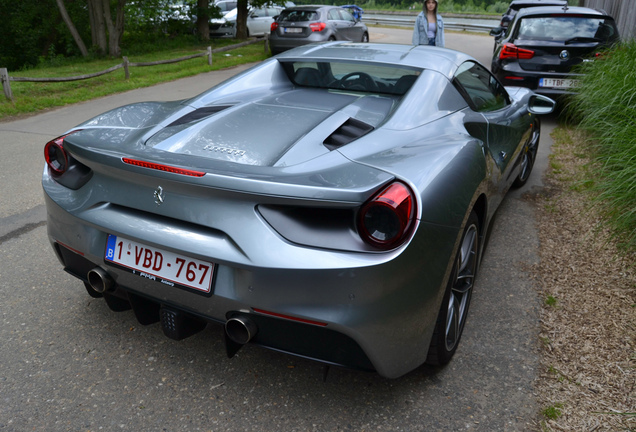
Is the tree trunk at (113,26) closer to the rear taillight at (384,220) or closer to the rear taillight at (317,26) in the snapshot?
the rear taillight at (317,26)

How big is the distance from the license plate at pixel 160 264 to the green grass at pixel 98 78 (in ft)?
25.7

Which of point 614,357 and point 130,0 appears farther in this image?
point 130,0

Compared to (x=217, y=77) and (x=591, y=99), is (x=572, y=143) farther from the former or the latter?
(x=217, y=77)

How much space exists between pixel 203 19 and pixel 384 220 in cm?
2027

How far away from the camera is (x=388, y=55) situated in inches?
133

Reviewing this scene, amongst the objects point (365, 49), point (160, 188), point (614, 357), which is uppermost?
point (365, 49)

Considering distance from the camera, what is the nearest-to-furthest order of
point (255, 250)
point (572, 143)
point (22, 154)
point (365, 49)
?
point (255, 250), point (365, 49), point (22, 154), point (572, 143)

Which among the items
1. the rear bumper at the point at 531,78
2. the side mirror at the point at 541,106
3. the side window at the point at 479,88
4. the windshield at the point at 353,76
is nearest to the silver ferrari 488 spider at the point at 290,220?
the windshield at the point at 353,76

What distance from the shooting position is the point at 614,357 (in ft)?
8.95

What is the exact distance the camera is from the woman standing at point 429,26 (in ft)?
28.8

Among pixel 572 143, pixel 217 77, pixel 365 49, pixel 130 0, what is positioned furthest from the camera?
pixel 130 0

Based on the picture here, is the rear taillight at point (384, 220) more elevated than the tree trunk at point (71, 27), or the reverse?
the tree trunk at point (71, 27)

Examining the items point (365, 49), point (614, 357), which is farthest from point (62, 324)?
point (614, 357)

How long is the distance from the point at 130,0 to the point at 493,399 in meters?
20.5
